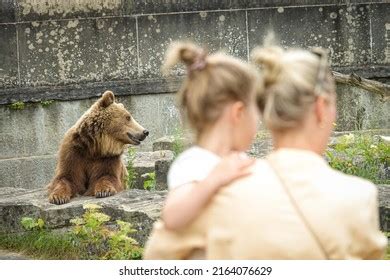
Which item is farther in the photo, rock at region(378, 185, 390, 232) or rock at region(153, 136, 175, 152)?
rock at region(153, 136, 175, 152)

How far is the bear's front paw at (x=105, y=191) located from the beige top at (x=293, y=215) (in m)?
2.92

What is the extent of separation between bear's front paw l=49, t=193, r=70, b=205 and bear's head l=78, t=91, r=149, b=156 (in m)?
0.31

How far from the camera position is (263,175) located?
97.8 inches

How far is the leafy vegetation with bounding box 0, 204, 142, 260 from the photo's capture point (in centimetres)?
456

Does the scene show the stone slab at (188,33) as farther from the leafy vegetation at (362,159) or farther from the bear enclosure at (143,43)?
the leafy vegetation at (362,159)

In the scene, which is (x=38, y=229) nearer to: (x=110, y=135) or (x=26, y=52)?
(x=110, y=135)

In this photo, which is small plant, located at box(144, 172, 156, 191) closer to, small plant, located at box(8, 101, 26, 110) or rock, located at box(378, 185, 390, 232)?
small plant, located at box(8, 101, 26, 110)

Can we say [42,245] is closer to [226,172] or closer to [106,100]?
[106,100]

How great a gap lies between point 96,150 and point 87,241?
2.82ft

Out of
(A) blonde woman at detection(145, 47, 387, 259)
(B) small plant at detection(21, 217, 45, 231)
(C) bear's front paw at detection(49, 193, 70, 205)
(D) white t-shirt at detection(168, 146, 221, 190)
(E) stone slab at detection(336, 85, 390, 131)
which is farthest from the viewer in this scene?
(E) stone slab at detection(336, 85, 390, 131)

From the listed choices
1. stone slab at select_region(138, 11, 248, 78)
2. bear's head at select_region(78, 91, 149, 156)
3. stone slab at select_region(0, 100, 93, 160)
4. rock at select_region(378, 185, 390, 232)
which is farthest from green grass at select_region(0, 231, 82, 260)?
stone slab at select_region(138, 11, 248, 78)

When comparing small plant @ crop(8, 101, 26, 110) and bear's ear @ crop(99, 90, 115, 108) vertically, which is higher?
bear's ear @ crop(99, 90, 115, 108)

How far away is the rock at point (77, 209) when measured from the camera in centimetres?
479

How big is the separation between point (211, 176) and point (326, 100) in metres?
0.31
